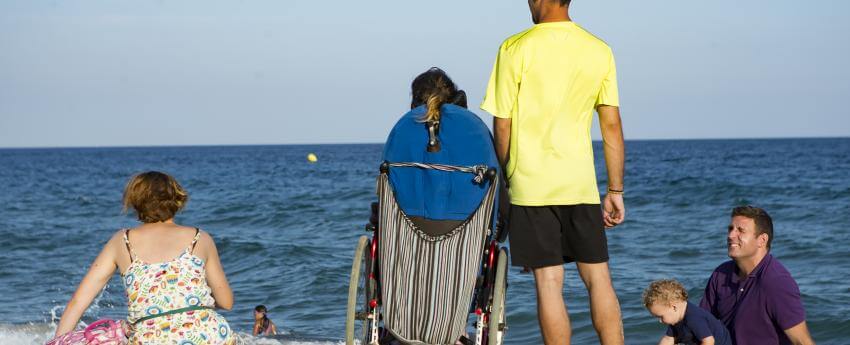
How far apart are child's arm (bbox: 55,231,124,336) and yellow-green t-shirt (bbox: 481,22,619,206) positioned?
164 centimetres

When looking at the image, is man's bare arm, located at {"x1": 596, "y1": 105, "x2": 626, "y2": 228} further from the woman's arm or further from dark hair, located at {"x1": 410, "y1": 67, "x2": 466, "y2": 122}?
the woman's arm

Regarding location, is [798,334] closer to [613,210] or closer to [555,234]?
[613,210]

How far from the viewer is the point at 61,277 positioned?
15.2 meters

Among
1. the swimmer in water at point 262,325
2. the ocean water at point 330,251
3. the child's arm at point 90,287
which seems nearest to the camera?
the child's arm at point 90,287

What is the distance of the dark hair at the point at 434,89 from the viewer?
5.00 meters

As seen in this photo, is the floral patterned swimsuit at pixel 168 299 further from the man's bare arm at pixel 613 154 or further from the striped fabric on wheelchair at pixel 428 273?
the man's bare arm at pixel 613 154

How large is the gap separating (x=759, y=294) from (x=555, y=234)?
1044mm

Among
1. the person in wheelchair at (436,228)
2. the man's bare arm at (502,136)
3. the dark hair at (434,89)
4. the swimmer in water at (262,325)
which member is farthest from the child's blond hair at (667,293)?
A: the swimmer in water at (262,325)

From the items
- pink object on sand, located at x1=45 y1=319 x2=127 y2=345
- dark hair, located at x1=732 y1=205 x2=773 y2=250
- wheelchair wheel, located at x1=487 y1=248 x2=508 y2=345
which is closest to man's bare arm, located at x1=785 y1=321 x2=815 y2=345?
dark hair, located at x1=732 y1=205 x2=773 y2=250

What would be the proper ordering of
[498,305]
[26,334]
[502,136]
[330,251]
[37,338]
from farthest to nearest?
[330,251]
[26,334]
[37,338]
[502,136]
[498,305]

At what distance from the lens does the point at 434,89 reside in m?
5.02

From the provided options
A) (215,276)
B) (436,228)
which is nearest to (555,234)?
(436,228)

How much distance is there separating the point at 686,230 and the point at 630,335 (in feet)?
30.8

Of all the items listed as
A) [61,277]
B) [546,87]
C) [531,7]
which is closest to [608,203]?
[546,87]
